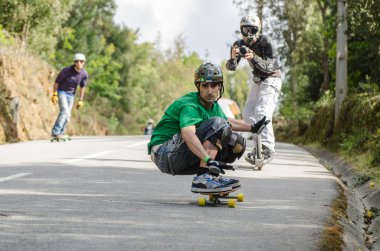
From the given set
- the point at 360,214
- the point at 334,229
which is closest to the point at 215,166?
the point at 334,229

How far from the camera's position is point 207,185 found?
8492 millimetres

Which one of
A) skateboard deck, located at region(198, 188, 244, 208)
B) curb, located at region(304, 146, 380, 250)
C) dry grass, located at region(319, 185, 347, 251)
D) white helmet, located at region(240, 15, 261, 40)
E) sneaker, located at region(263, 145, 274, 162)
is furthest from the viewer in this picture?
sneaker, located at region(263, 145, 274, 162)

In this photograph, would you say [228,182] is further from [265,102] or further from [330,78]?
[330,78]

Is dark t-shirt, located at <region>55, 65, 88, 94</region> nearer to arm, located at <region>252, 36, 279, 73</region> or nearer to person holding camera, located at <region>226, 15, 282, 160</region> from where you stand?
person holding camera, located at <region>226, 15, 282, 160</region>

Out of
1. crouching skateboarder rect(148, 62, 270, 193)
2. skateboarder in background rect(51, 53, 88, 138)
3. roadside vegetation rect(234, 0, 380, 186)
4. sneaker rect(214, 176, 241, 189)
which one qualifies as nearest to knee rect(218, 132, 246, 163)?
crouching skateboarder rect(148, 62, 270, 193)

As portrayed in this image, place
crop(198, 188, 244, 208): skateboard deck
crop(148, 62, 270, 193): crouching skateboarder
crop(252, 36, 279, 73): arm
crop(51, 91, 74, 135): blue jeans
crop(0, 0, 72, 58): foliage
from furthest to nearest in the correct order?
crop(0, 0, 72, 58): foliage → crop(51, 91, 74, 135): blue jeans → crop(252, 36, 279, 73): arm → crop(148, 62, 270, 193): crouching skateboarder → crop(198, 188, 244, 208): skateboard deck

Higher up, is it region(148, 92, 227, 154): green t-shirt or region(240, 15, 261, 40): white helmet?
region(240, 15, 261, 40): white helmet

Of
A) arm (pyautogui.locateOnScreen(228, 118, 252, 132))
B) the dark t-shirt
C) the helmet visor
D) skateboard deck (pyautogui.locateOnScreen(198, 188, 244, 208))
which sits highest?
the helmet visor

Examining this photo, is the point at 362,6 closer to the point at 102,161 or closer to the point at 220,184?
the point at 102,161

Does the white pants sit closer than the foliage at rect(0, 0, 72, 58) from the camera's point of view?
Yes

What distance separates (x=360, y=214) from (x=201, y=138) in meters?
2.03

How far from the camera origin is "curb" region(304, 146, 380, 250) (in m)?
7.23

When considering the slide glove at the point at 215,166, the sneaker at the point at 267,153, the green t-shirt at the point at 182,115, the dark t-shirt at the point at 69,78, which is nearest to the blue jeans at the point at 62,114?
the dark t-shirt at the point at 69,78

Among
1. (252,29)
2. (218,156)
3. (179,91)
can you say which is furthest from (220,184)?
(179,91)
